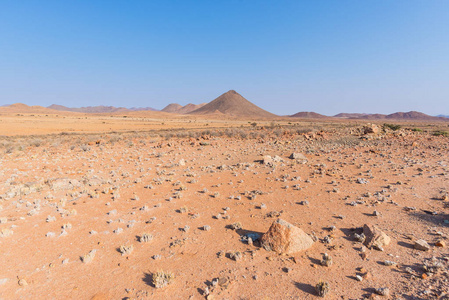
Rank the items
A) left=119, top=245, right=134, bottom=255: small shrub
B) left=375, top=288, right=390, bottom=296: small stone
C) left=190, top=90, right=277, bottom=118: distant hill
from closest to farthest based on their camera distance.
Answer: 1. left=375, top=288, right=390, bottom=296: small stone
2. left=119, top=245, right=134, bottom=255: small shrub
3. left=190, top=90, right=277, bottom=118: distant hill

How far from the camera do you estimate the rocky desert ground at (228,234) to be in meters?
3.79

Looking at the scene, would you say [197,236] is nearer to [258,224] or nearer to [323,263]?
[258,224]

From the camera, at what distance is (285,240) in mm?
4582

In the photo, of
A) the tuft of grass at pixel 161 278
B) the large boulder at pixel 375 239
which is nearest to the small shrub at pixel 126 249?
the tuft of grass at pixel 161 278

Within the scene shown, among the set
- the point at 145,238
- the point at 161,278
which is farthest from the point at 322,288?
the point at 145,238

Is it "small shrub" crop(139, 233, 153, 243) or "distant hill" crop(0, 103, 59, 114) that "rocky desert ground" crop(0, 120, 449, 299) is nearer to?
"small shrub" crop(139, 233, 153, 243)

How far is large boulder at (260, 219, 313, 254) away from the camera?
456 centimetres

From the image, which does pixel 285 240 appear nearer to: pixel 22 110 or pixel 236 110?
pixel 236 110

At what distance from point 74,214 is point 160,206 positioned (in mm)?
2395

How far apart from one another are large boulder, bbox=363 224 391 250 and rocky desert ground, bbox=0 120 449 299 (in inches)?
0.9

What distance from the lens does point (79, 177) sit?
9703 mm

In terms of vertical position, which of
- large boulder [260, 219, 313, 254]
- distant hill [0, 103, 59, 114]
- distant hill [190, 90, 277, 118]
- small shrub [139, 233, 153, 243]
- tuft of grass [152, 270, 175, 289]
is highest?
distant hill [190, 90, 277, 118]

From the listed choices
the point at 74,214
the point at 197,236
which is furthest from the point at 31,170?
the point at 197,236

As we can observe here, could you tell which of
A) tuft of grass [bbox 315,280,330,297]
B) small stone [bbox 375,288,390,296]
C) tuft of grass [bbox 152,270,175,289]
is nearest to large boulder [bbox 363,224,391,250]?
small stone [bbox 375,288,390,296]
